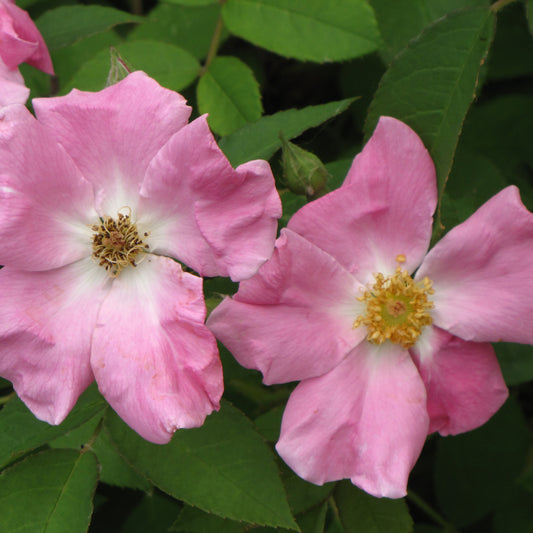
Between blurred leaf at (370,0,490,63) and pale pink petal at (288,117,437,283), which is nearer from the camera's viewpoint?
pale pink petal at (288,117,437,283)

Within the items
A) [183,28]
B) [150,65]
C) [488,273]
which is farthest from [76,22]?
[488,273]

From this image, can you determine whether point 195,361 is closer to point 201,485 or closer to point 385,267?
point 201,485

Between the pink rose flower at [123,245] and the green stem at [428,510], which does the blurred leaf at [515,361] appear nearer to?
the green stem at [428,510]

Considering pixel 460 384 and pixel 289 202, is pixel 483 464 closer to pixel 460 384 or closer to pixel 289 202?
pixel 460 384

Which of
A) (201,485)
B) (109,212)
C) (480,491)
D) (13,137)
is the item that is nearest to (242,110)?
(109,212)

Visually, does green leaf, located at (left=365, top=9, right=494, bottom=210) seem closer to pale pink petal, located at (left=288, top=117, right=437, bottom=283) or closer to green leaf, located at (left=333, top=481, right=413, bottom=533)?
pale pink petal, located at (left=288, top=117, right=437, bottom=283)

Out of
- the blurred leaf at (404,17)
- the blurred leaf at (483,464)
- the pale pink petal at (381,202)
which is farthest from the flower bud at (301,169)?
the blurred leaf at (483,464)

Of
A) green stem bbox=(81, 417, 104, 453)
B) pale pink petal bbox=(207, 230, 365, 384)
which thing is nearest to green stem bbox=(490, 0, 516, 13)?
pale pink petal bbox=(207, 230, 365, 384)
